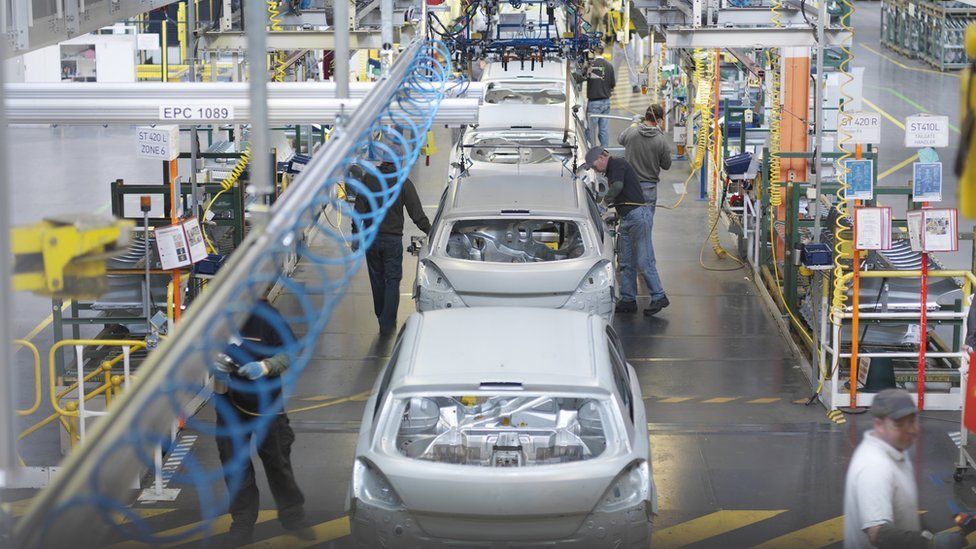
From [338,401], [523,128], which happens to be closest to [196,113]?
[338,401]

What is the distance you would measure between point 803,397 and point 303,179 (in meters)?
6.52

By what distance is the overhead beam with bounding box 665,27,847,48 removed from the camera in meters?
11.6

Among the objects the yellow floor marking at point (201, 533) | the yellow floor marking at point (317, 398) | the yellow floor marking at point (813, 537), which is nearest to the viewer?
the yellow floor marking at point (201, 533)

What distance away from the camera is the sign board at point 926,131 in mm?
9875

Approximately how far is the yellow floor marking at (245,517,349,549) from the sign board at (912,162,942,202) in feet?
15.8

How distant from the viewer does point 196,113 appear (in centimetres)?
659

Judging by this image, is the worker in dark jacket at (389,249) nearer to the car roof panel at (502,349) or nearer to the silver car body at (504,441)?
the car roof panel at (502,349)

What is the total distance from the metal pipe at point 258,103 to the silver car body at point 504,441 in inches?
92.5

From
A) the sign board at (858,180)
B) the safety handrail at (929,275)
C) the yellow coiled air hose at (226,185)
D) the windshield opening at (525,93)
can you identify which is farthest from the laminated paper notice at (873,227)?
the windshield opening at (525,93)

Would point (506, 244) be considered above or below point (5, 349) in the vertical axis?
below

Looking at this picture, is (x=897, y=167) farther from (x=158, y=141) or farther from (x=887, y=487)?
(x=887, y=487)

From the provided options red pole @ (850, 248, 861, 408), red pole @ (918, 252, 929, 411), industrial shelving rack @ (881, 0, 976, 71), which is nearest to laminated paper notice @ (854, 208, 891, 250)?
red pole @ (850, 248, 861, 408)

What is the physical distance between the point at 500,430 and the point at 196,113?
7.37 feet

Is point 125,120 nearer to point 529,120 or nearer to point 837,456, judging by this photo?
point 837,456
